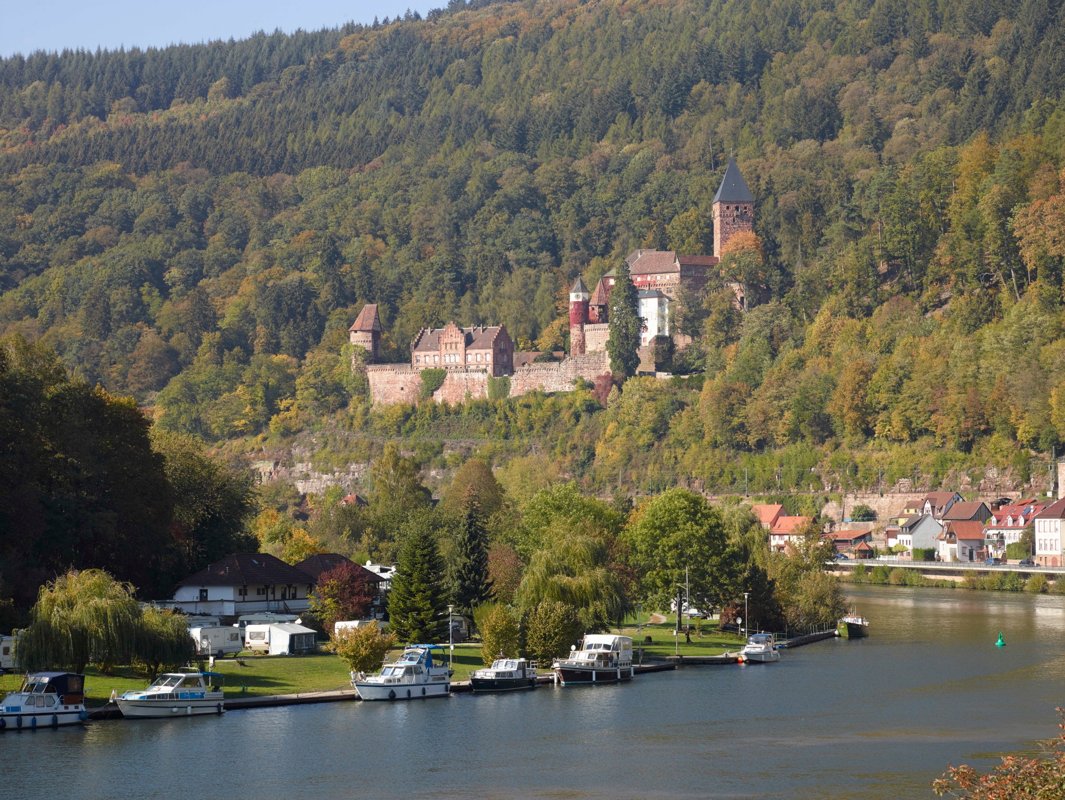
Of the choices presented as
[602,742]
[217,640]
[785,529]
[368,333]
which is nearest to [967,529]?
[785,529]

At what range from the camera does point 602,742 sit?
5747 cm

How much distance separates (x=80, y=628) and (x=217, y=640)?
9.57 metres

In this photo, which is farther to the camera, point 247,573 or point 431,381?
point 431,381

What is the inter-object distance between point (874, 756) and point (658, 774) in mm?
6775

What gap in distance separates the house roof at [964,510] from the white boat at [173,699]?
80.7m

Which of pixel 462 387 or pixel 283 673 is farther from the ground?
pixel 462 387

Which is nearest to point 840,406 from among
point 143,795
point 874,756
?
point 874,756

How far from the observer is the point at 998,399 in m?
134

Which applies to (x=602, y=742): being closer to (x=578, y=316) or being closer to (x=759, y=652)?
(x=759, y=652)

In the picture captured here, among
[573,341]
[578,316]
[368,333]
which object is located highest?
[368,333]

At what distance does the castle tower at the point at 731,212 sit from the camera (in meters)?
186

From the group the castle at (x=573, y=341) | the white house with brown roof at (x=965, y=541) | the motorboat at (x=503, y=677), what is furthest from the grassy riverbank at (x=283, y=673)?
the castle at (x=573, y=341)

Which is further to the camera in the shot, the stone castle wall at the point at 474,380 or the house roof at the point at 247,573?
the stone castle wall at the point at 474,380

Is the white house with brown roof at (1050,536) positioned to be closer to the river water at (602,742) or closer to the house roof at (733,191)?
the river water at (602,742)
